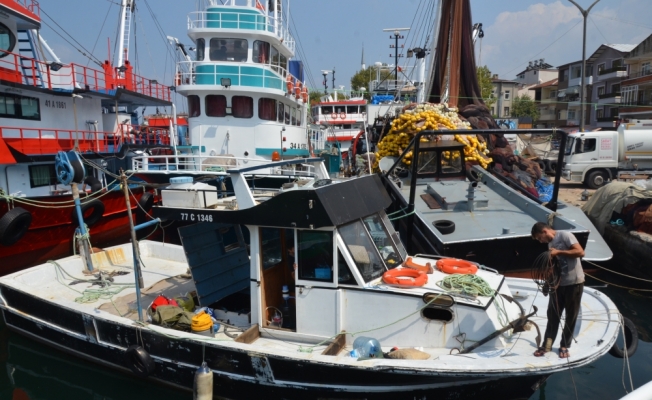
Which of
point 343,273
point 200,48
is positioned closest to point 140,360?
point 343,273

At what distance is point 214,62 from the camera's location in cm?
1548

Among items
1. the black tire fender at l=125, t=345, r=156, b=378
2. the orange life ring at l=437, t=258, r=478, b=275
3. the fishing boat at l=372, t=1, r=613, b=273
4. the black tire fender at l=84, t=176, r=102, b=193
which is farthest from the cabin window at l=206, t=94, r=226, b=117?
the orange life ring at l=437, t=258, r=478, b=275

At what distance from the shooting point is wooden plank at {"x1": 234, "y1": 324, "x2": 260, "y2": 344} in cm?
570

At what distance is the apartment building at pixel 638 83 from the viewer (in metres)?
34.1

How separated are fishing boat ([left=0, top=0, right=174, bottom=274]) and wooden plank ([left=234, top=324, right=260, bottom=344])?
571 centimetres

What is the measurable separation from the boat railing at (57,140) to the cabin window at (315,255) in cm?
818

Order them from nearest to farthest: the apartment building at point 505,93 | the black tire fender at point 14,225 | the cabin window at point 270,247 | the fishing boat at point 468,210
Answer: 1. the cabin window at point 270,247
2. the fishing boat at point 468,210
3. the black tire fender at point 14,225
4. the apartment building at point 505,93

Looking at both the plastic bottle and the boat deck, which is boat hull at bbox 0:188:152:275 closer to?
the boat deck

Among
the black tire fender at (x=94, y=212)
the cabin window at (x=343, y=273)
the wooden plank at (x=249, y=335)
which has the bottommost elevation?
the wooden plank at (x=249, y=335)

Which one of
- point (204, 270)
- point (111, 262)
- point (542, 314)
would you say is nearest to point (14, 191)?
point (111, 262)

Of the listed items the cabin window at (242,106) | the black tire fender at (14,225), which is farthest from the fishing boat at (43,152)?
the cabin window at (242,106)

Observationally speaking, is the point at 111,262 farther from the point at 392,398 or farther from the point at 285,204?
the point at 392,398

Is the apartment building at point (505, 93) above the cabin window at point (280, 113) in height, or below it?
above

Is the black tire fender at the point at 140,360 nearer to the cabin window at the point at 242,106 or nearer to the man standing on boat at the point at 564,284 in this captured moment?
the man standing on boat at the point at 564,284
